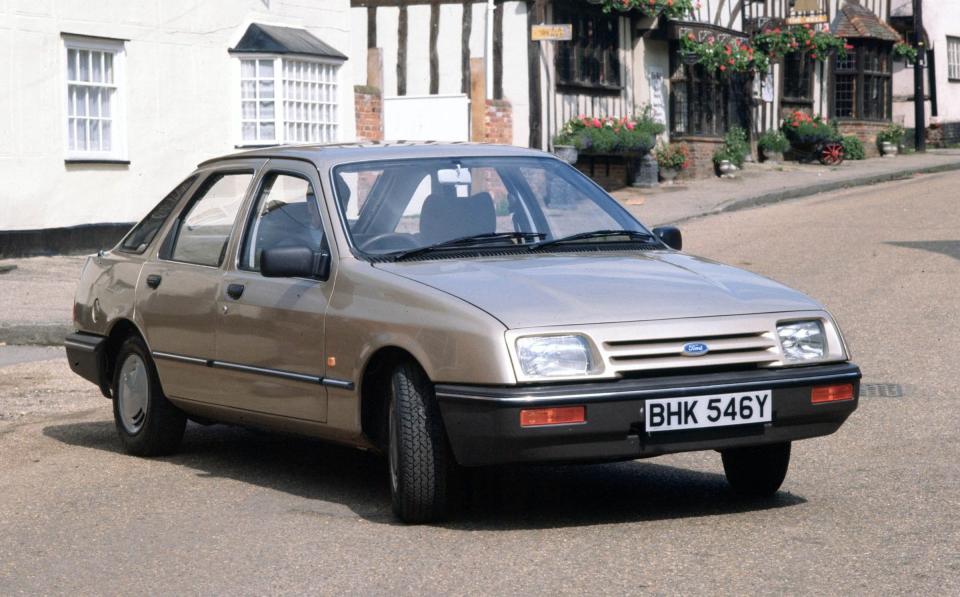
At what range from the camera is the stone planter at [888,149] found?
42.4m

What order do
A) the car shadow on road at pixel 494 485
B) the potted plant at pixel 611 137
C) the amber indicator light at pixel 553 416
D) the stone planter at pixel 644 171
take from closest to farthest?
the amber indicator light at pixel 553 416, the car shadow on road at pixel 494 485, the potted plant at pixel 611 137, the stone planter at pixel 644 171

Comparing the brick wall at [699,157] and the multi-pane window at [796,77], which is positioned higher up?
the multi-pane window at [796,77]

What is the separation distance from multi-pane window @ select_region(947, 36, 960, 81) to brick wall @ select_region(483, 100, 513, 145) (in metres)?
25.3

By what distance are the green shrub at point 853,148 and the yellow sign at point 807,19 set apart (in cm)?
388

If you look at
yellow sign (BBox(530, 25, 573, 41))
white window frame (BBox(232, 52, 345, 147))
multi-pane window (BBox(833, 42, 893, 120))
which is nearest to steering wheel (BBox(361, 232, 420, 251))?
white window frame (BBox(232, 52, 345, 147))

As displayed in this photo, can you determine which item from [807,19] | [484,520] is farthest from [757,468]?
[807,19]

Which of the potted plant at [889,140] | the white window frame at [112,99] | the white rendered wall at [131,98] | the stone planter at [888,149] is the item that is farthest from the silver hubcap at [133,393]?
the potted plant at [889,140]

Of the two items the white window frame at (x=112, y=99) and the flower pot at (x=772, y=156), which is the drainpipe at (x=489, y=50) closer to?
the white window frame at (x=112, y=99)

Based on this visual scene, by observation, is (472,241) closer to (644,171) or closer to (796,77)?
(644,171)

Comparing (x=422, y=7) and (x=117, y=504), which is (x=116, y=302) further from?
(x=422, y=7)

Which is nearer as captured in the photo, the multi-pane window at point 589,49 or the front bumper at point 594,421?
the front bumper at point 594,421

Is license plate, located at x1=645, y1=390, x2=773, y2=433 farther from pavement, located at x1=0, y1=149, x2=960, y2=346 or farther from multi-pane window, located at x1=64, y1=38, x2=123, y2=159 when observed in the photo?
multi-pane window, located at x1=64, y1=38, x2=123, y2=159

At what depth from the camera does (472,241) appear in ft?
22.5

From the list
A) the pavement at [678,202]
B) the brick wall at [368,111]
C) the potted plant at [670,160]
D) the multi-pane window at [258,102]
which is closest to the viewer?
the pavement at [678,202]
